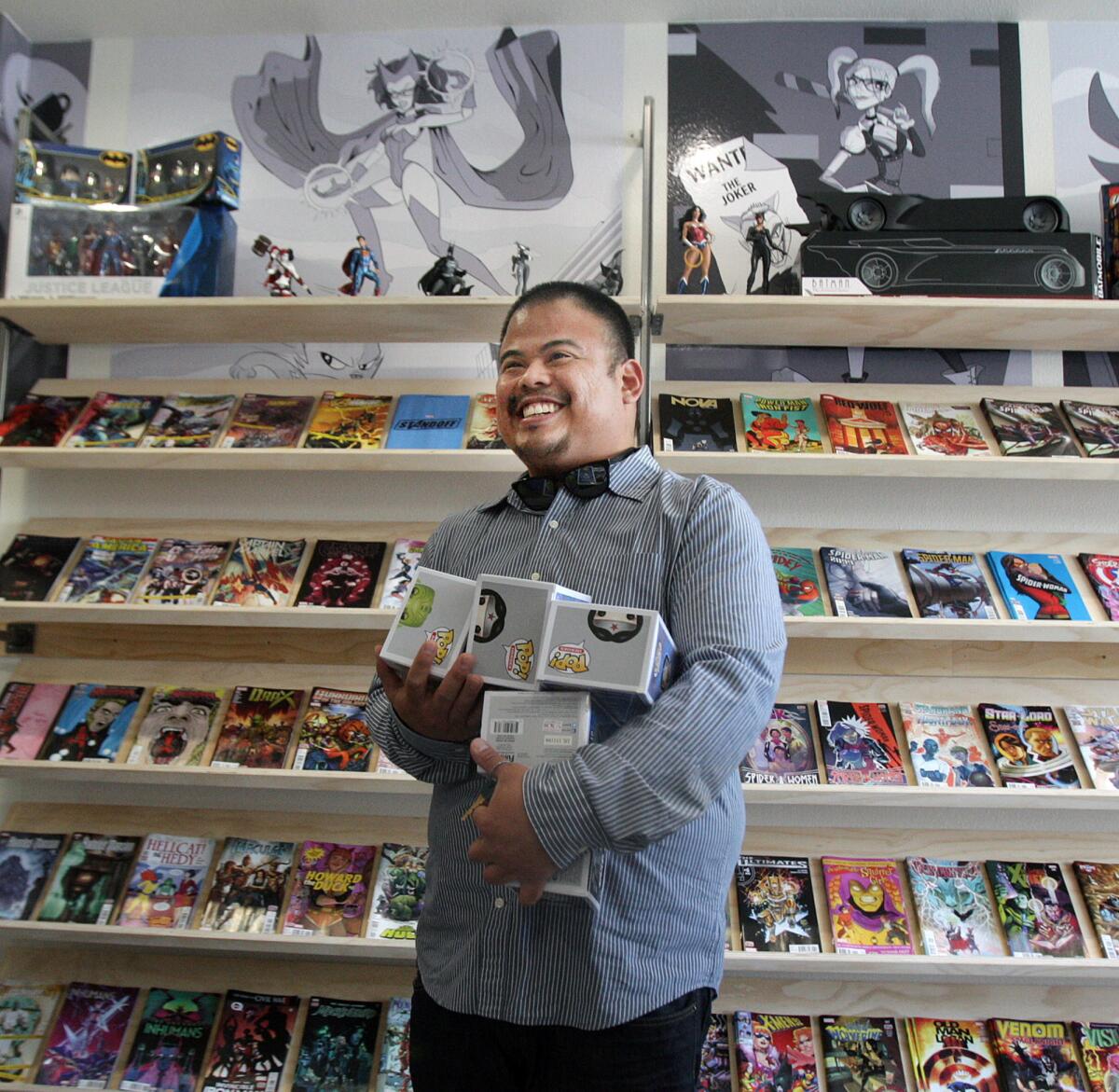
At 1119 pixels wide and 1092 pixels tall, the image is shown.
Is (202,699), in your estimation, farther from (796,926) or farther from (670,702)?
(670,702)

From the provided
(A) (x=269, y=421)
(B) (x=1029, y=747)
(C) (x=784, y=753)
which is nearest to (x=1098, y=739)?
(B) (x=1029, y=747)

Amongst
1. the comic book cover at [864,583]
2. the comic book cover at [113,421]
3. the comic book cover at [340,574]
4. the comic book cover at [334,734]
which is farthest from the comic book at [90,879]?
the comic book cover at [864,583]

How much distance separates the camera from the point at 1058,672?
235 centimetres

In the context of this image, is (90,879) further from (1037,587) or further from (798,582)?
(1037,587)

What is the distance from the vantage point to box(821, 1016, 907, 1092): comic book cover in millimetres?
2117

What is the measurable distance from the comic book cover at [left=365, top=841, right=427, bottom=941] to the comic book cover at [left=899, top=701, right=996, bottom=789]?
3.93 ft

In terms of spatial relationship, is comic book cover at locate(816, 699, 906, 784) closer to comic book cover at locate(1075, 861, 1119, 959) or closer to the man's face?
comic book cover at locate(1075, 861, 1119, 959)

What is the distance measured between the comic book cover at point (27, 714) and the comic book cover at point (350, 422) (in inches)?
36.9

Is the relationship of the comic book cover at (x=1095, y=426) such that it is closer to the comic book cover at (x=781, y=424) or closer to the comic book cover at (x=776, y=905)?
the comic book cover at (x=781, y=424)

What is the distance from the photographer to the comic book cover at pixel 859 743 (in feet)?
7.13

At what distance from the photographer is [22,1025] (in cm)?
229

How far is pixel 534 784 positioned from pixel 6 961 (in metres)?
2.20

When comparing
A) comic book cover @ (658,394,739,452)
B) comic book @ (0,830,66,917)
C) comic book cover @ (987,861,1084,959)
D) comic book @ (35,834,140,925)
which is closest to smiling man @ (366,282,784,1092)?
comic book cover @ (658,394,739,452)

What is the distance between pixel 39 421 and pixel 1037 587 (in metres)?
2.60
